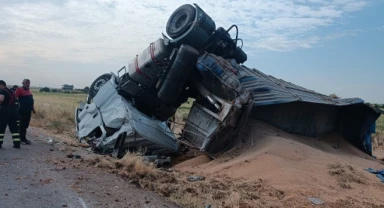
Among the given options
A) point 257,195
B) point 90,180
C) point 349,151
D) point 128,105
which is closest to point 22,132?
point 128,105

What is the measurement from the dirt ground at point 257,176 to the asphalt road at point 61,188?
118 millimetres

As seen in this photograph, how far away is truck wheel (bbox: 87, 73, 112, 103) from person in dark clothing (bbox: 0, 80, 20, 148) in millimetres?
4764

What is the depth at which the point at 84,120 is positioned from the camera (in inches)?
526

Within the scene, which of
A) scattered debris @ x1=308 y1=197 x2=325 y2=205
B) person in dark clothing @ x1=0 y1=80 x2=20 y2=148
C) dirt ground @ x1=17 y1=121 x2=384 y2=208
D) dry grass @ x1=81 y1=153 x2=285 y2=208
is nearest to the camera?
dry grass @ x1=81 y1=153 x2=285 y2=208

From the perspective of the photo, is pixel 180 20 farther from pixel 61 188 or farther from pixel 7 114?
pixel 61 188

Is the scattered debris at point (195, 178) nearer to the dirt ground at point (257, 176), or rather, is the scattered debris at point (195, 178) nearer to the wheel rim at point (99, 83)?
the dirt ground at point (257, 176)

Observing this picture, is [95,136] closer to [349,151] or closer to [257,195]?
[257,195]

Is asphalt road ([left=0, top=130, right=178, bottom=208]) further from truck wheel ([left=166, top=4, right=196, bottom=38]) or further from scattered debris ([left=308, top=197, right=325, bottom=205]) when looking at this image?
truck wheel ([left=166, top=4, right=196, bottom=38])

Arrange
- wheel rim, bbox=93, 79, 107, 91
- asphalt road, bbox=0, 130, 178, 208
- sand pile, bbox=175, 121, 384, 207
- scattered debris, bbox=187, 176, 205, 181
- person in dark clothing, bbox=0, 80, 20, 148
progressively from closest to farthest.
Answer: asphalt road, bbox=0, 130, 178, 208 < sand pile, bbox=175, 121, 384, 207 < scattered debris, bbox=187, 176, 205, 181 < person in dark clothing, bbox=0, 80, 20, 148 < wheel rim, bbox=93, 79, 107, 91

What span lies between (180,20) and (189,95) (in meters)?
2.28

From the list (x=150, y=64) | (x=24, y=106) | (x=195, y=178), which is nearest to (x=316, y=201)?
(x=195, y=178)

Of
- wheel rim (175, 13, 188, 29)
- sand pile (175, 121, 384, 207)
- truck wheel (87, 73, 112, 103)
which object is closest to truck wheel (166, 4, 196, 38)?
wheel rim (175, 13, 188, 29)

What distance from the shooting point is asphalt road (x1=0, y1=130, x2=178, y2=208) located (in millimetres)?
5531

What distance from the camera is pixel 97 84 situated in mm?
15445
